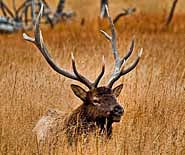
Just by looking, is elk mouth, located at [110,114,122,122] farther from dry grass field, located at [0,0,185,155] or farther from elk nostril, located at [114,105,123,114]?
dry grass field, located at [0,0,185,155]

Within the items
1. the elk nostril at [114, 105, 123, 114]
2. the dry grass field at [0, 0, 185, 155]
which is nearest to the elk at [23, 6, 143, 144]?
the elk nostril at [114, 105, 123, 114]

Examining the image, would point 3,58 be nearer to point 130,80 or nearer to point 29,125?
point 130,80

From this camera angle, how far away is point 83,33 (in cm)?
1248

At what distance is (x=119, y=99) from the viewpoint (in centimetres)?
660

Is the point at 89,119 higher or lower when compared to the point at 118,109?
lower

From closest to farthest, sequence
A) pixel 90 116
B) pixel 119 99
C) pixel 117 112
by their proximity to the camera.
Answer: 1. pixel 117 112
2. pixel 90 116
3. pixel 119 99

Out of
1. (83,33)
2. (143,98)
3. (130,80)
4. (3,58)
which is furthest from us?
(83,33)

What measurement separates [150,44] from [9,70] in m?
3.80

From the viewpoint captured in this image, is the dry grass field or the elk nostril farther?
the elk nostril

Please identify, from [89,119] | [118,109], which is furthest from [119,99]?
[118,109]

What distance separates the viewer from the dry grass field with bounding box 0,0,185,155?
4945mm

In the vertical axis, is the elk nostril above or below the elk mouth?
above

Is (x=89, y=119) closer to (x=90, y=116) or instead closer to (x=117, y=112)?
(x=90, y=116)

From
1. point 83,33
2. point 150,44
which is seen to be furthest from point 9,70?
point 83,33
